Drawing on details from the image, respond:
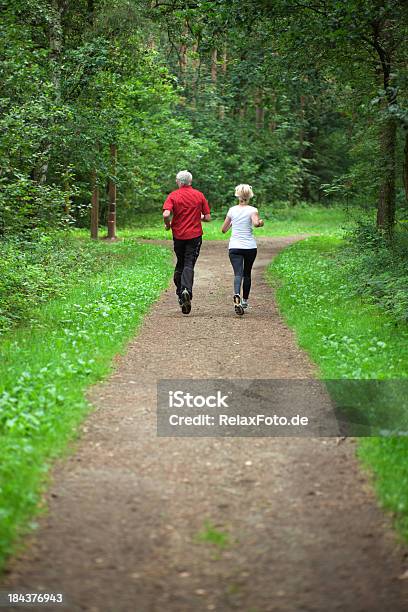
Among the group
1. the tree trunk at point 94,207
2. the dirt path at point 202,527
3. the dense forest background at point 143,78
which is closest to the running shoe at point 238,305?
the dense forest background at point 143,78

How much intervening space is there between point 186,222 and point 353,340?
406cm

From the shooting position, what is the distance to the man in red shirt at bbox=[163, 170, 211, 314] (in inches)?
501

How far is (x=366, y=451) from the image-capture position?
6.13 metres

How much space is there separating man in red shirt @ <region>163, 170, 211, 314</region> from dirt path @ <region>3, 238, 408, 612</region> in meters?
5.26

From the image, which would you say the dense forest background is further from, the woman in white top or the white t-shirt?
the white t-shirt

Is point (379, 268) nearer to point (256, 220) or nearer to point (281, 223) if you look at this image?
point (256, 220)

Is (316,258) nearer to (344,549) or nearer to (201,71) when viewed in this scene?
(344,549)

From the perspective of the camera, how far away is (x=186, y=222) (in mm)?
12789

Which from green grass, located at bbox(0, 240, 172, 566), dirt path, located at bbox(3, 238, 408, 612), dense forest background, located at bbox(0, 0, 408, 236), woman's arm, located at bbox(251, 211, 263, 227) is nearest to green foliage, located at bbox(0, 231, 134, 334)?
green grass, located at bbox(0, 240, 172, 566)

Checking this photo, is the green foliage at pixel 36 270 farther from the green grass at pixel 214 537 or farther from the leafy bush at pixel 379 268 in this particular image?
the green grass at pixel 214 537

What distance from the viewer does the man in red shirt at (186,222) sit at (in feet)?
41.8

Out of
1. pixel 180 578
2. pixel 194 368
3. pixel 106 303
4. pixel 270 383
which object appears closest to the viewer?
pixel 180 578

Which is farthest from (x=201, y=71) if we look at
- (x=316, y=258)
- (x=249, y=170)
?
(x=316, y=258)

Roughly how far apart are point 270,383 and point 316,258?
14.6m
